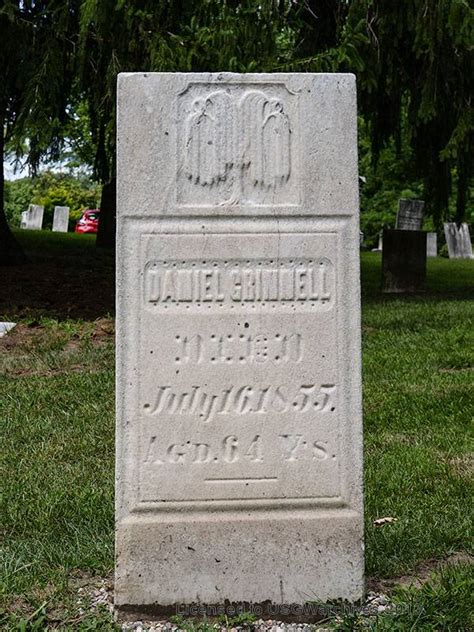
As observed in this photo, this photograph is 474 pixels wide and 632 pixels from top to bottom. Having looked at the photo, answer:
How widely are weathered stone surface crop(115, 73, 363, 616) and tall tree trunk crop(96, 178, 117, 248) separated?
15.0 meters

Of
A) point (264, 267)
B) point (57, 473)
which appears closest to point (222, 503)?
point (264, 267)

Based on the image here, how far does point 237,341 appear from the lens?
11.0ft

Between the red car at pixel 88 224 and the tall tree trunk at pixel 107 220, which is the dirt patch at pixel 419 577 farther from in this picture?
the red car at pixel 88 224

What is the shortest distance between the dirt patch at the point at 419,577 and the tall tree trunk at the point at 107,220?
14954mm

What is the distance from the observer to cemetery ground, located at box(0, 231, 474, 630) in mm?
3367

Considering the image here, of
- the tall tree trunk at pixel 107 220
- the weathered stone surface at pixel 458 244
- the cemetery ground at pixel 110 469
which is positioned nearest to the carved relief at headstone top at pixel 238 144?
→ the cemetery ground at pixel 110 469

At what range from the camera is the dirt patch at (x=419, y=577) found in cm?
355

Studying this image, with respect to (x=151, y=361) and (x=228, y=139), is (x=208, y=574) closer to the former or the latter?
(x=151, y=361)

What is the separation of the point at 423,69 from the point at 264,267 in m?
8.14

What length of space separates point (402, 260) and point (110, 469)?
914 cm

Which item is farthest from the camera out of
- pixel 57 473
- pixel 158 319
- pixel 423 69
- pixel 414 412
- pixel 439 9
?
pixel 423 69

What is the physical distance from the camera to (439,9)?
895 centimetres

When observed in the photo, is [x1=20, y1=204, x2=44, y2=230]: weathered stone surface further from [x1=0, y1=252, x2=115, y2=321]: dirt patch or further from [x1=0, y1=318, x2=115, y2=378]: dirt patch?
[x1=0, y1=318, x2=115, y2=378]: dirt patch

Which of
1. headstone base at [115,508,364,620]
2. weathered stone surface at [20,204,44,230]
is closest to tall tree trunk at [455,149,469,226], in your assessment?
headstone base at [115,508,364,620]
